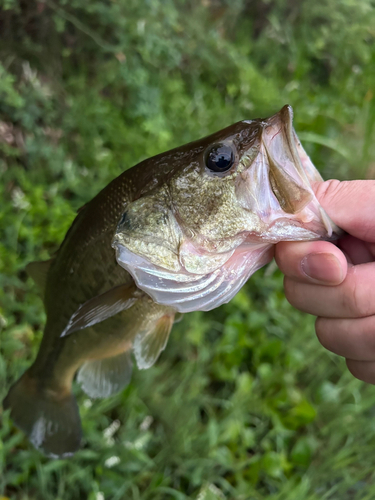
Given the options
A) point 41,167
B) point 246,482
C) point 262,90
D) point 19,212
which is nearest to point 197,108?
point 262,90

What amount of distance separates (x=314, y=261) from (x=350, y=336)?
0.25 meters

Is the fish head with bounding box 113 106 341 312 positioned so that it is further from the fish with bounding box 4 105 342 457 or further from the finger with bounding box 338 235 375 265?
the finger with bounding box 338 235 375 265

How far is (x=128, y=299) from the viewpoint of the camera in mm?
909

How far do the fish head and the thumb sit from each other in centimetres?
4

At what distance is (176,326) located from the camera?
1891mm

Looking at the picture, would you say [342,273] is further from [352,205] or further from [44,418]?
[44,418]

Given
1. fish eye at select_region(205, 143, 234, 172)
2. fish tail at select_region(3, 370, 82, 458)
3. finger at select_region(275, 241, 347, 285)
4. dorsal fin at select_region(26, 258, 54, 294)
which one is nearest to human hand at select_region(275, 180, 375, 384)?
finger at select_region(275, 241, 347, 285)

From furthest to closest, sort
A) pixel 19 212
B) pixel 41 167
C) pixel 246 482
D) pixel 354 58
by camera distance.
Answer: pixel 354 58, pixel 41 167, pixel 19 212, pixel 246 482

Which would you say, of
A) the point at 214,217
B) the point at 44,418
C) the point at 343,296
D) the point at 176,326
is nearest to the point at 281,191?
the point at 214,217

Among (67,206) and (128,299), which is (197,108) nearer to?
(67,206)

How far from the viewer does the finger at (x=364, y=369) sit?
38.1 inches

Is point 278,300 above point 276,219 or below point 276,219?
below

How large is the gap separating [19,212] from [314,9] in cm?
353

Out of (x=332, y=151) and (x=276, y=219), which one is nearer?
(x=276, y=219)
